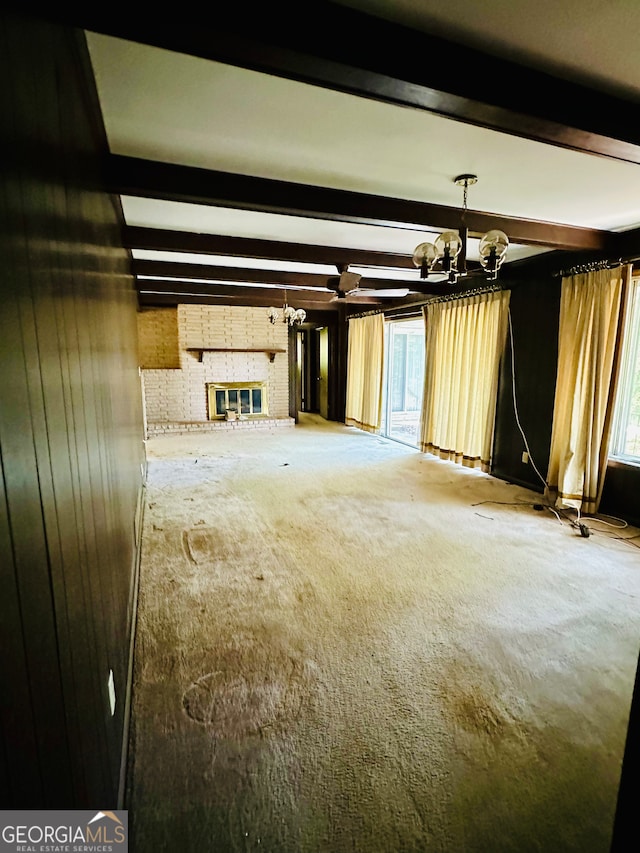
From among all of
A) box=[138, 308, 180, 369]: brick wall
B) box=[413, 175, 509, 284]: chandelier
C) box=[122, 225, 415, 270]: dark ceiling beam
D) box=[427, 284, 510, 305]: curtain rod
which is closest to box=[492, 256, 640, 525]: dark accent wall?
box=[427, 284, 510, 305]: curtain rod

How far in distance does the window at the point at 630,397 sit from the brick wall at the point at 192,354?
19.8 ft

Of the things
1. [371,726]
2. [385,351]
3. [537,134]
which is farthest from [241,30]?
[385,351]

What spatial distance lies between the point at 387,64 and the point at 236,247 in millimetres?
2642

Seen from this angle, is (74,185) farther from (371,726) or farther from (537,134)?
(371,726)

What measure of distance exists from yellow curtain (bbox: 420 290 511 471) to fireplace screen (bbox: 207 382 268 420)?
361cm

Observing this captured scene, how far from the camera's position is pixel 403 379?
789cm

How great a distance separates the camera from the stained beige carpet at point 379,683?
129cm

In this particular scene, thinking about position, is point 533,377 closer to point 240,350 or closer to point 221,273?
point 221,273

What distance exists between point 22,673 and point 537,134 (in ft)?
7.08

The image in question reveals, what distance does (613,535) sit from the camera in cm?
339

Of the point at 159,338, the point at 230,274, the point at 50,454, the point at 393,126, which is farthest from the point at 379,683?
the point at 159,338

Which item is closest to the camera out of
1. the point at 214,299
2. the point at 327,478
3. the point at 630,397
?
the point at 630,397

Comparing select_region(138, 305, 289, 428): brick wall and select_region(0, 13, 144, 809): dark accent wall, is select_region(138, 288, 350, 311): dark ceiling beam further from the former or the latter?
select_region(0, 13, 144, 809): dark accent wall

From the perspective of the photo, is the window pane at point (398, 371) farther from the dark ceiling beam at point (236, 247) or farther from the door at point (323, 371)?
the dark ceiling beam at point (236, 247)
